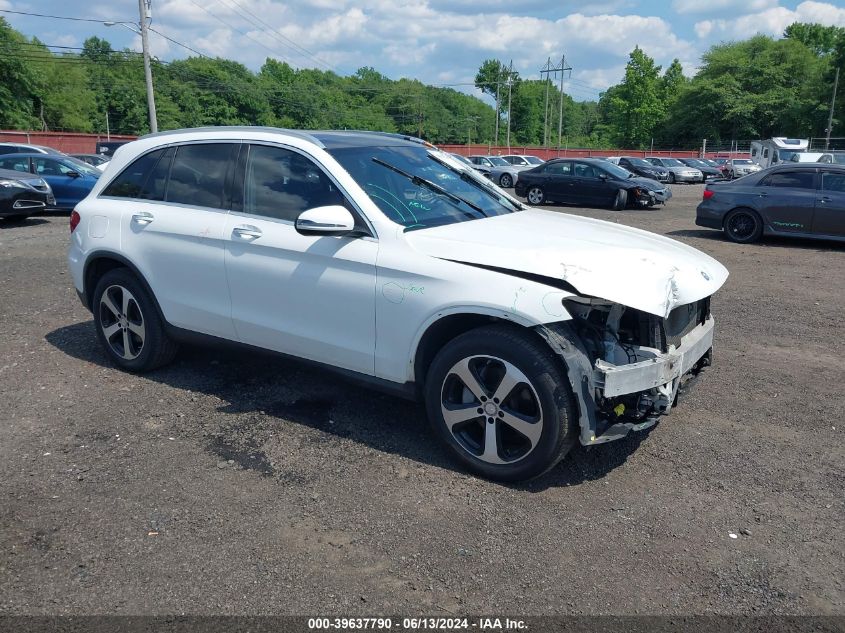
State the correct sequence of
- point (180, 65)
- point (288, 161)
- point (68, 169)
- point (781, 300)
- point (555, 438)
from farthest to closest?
point (180, 65)
point (68, 169)
point (781, 300)
point (288, 161)
point (555, 438)

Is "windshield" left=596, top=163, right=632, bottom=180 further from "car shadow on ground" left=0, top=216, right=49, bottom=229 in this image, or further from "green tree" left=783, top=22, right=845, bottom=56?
"green tree" left=783, top=22, right=845, bottom=56

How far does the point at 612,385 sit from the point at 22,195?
14.6 metres

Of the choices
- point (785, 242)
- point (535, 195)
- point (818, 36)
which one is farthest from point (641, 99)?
point (785, 242)

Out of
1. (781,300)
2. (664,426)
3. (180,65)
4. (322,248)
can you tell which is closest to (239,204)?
(322,248)

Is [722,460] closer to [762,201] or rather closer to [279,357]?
[279,357]

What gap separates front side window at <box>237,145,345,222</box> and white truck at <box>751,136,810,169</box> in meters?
33.9

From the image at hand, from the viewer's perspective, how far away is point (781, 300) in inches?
321

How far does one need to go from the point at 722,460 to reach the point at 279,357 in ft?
9.08

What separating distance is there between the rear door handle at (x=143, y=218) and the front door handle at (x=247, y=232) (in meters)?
0.89

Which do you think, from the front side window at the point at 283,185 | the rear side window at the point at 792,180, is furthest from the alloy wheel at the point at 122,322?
the rear side window at the point at 792,180

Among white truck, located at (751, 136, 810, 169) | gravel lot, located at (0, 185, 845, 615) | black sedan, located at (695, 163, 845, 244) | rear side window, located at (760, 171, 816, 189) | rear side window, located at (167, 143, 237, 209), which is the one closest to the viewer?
gravel lot, located at (0, 185, 845, 615)

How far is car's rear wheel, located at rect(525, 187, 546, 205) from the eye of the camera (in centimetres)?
2166

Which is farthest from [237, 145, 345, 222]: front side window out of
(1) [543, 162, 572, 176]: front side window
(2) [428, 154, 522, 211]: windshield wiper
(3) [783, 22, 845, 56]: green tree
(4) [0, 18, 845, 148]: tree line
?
(3) [783, 22, 845, 56]: green tree

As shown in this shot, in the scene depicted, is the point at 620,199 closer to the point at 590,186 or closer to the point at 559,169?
the point at 590,186
